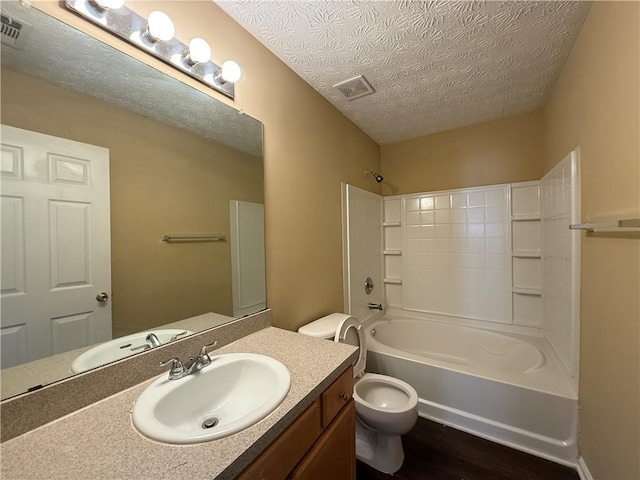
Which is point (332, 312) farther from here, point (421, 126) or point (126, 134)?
point (421, 126)

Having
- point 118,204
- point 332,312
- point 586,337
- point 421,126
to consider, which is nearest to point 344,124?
point 421,126

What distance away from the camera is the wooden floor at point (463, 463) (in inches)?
54.7

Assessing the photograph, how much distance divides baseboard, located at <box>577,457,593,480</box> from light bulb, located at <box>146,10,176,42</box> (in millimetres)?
2776

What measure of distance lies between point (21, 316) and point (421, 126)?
9.30ft

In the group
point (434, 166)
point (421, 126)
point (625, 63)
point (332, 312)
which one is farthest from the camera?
point (434, 166)

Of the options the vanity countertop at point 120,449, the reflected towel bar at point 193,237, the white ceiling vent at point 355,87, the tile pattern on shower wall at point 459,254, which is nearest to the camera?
the vanity countertop at point 120,449

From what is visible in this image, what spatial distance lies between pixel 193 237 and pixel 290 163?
784 mm

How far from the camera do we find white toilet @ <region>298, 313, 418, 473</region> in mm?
1402

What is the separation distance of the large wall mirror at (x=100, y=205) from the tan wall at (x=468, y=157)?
208cm

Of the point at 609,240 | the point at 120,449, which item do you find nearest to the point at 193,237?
the point at 120,449

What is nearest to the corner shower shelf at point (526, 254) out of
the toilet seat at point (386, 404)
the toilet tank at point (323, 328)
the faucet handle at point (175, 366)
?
the toilet seat at point (386, 404)

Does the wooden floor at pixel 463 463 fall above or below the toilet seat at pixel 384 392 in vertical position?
below

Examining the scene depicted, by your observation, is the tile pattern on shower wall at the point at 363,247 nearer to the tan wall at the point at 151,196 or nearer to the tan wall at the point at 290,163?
the tan wall at the point at 290,163

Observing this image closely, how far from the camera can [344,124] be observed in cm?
221
